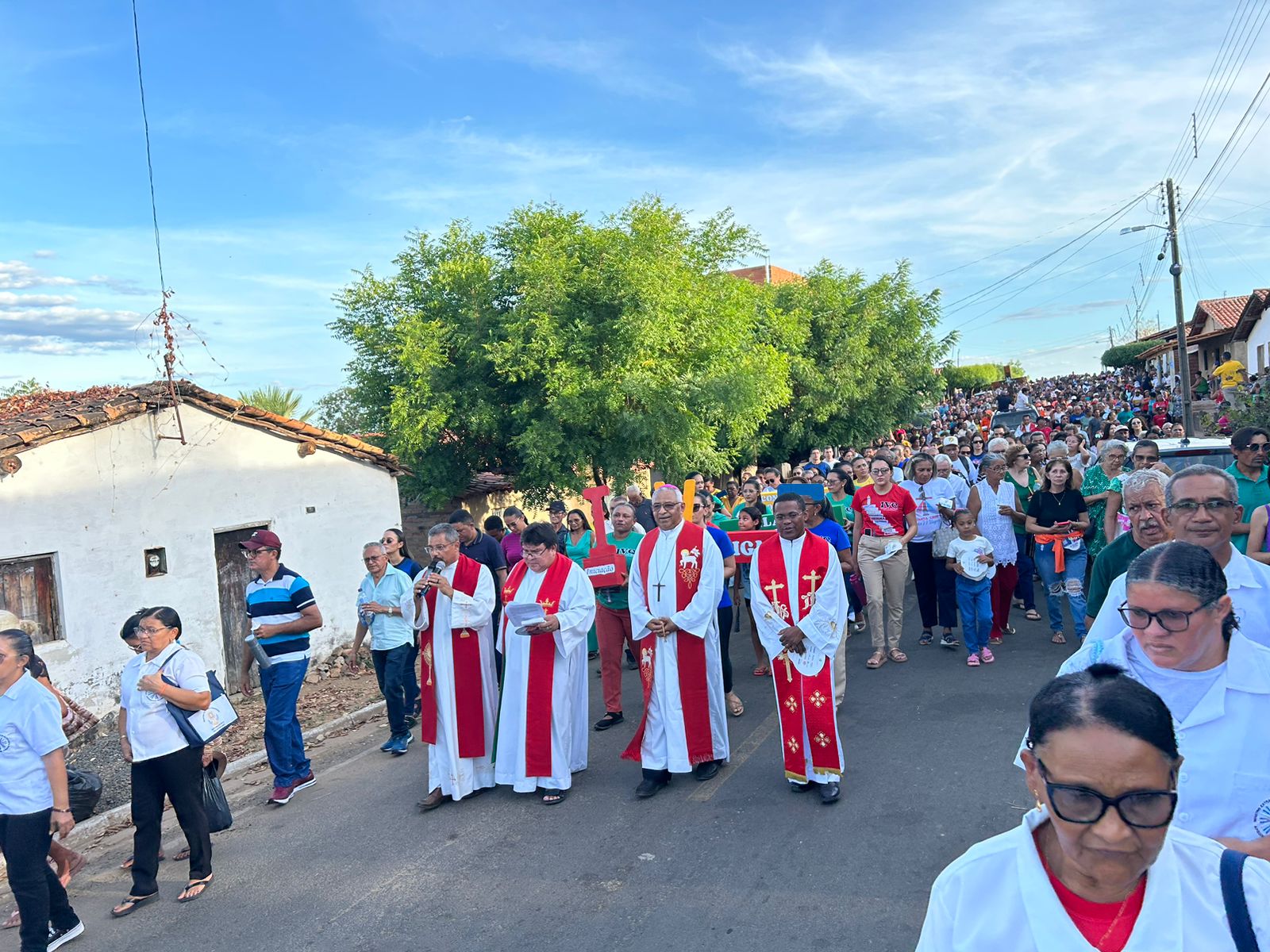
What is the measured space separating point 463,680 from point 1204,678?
16.2ft

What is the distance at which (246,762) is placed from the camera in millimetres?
8156

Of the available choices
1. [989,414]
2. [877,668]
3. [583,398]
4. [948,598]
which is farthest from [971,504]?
[989,414]

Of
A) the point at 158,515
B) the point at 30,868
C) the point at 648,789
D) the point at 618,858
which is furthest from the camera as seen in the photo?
the point at 158,515

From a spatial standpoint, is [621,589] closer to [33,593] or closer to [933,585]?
[933,585]

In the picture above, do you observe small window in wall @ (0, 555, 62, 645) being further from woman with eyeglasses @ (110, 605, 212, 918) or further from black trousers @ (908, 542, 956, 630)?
black trousers @ (908, 542, 956, 630)

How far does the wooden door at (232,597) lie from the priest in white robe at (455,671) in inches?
215

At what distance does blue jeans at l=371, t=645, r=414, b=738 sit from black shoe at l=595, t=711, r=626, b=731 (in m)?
1.64

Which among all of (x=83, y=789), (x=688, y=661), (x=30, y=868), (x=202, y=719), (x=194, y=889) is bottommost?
(x=194, y=889)

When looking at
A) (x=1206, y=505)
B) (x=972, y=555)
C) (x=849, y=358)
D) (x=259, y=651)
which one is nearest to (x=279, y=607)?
(x=259, y=651)

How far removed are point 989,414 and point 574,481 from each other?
49.9 feet

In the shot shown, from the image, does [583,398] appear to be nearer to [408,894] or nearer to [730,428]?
[730,428]

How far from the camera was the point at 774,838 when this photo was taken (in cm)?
511

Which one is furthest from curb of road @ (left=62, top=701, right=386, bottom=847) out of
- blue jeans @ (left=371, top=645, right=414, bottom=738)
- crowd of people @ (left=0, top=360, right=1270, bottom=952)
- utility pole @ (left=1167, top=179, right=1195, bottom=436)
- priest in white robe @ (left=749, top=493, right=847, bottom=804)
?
utility pole @ (left=1167, top=179, right=1195, bottom=436)

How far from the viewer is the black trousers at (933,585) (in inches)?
350
